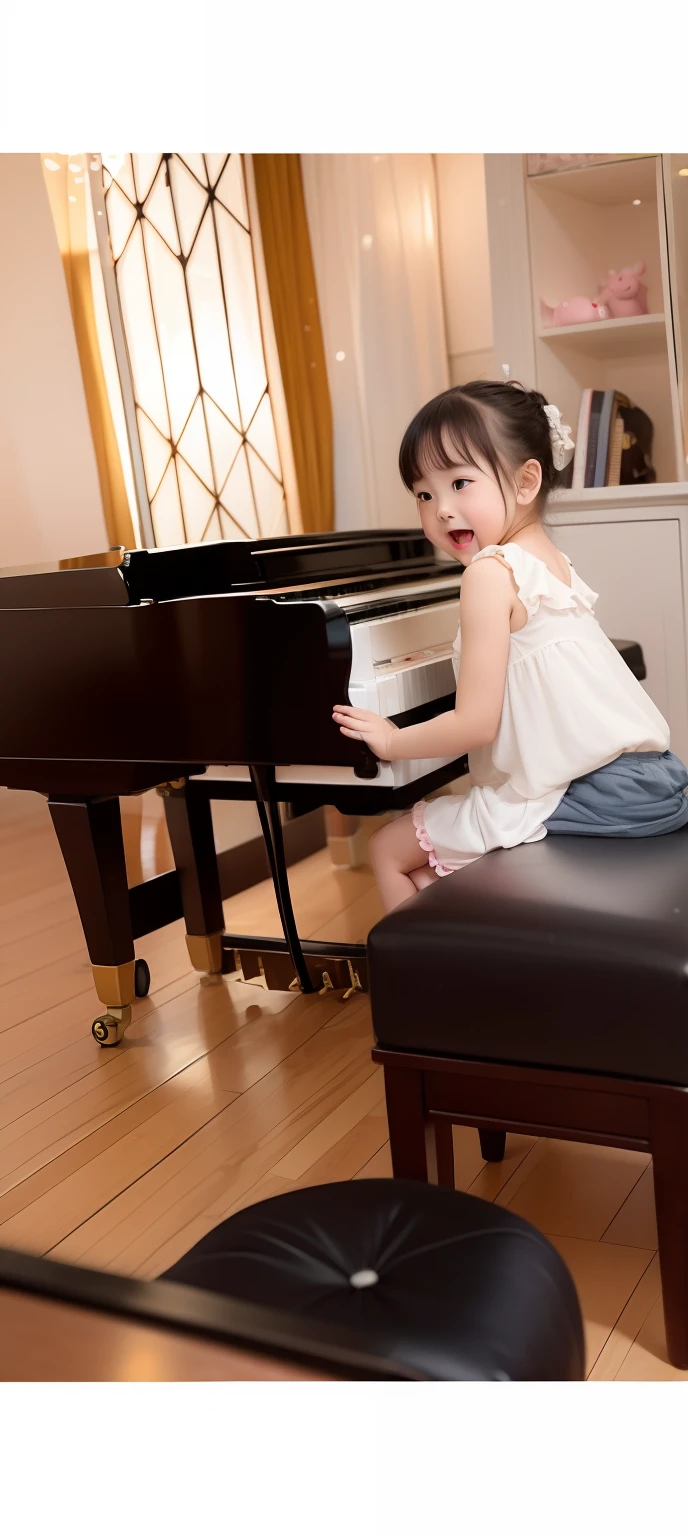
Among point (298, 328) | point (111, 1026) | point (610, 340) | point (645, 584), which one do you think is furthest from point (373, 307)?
point (111, 1026)

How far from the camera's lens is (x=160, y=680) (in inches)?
78.6

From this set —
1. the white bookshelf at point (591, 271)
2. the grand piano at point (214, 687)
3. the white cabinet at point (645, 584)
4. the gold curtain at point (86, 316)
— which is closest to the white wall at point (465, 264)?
the white bookshelf at point (591, 271)

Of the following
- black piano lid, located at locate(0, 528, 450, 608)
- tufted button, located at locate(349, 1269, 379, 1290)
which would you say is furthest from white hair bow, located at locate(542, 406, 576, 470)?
tufted button, located at locate(349, 1269, 379, 1290)

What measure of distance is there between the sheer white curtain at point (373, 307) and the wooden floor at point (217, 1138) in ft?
5.57

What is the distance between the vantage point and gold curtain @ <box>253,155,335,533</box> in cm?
370

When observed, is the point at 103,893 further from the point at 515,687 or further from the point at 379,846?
the point at 515,687

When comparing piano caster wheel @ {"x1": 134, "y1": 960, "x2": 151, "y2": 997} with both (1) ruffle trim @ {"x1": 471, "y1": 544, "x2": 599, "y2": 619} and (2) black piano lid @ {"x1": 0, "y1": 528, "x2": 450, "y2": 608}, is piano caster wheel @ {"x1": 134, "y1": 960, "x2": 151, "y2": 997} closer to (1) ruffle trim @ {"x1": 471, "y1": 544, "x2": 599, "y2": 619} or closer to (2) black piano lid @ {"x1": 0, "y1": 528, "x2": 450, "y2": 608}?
(2) black piano lid @ {"x1": 0, "y1": 528, "x2": 450, "y2": 608}

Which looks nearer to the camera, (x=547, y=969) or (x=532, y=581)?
(x=547, y=969)

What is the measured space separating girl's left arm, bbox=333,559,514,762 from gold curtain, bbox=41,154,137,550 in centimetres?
178

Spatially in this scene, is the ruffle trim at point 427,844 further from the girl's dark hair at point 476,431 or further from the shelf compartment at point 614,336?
the shelf compartment at point 614,336

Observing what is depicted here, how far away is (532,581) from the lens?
1.72m

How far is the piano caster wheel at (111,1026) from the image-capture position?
240 centimetres

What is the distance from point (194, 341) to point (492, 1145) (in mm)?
2406
